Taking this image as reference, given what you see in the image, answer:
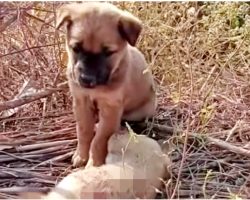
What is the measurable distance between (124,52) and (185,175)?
0.73 metres

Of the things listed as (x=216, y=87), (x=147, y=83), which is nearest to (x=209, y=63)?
(x=216, y=87)

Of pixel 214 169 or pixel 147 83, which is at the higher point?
pixel 147 83

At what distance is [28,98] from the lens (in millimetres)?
4391

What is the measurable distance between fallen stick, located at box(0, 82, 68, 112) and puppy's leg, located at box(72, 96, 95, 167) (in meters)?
0.52

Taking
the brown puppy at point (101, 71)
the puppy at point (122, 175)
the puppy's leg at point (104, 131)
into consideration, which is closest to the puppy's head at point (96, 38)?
the brown puppy at point (101, 71)

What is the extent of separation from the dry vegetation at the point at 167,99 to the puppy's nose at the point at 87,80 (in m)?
0.53

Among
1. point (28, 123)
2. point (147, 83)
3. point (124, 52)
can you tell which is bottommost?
point (28, 123)

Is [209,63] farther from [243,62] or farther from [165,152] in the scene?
[165,152]

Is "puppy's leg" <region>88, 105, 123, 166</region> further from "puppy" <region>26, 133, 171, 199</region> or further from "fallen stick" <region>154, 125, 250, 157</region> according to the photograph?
"fallen stick" <region>154, 125, 250, 157</region>

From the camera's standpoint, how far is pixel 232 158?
157 inches

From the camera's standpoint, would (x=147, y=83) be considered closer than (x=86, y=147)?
No

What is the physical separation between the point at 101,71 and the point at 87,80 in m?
0.09

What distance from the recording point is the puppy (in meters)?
3.21

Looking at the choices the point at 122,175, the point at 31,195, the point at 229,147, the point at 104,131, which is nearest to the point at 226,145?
the point at 229,147
